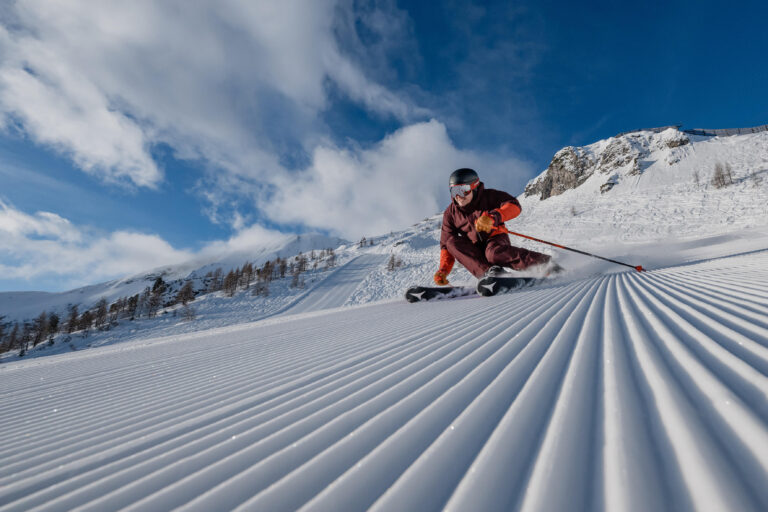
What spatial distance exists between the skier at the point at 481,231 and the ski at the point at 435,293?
46 centimetres

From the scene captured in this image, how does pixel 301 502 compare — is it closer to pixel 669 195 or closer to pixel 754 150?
pixel 669 195

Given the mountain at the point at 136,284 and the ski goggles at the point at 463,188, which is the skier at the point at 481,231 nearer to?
the ski goggles at the point at 463,188

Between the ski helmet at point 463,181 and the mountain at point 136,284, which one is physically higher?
the mountain at point 136,284

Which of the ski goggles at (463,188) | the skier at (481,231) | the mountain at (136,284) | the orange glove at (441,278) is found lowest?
the orange glove at (441,278)

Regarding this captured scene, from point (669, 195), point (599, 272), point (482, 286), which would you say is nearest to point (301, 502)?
point (482, 286)

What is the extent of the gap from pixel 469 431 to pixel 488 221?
478 centimetres

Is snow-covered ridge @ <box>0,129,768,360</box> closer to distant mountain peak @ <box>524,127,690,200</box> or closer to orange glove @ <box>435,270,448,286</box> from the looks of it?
distant mountain peak @ <box>524,127,690,200</box>

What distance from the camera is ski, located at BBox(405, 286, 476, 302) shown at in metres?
5.40

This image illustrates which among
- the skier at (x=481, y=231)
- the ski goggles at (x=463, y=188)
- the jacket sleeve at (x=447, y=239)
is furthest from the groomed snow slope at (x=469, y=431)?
the jacket sleeve at (x=447, y=239)

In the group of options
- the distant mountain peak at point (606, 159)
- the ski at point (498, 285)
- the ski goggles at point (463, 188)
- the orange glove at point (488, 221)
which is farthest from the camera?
the distant mountain peak at point (606, 159)

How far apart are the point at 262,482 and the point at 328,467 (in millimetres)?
179

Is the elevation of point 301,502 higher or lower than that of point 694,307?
lower

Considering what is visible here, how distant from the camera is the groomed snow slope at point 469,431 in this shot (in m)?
0.53

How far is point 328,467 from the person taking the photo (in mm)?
755
